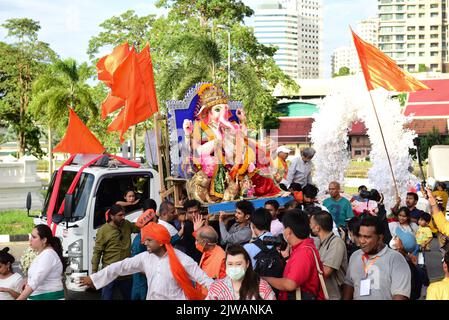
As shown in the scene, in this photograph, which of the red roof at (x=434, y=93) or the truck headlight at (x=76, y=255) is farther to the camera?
the red roof at (x=434, y=93)

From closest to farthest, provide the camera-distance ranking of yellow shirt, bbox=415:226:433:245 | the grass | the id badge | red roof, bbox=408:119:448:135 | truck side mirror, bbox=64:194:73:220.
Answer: the id badge
truck side mirror, bbox=64:194:73:220
yellow shirt, bbox=415:226:433:245
the grass
red roof, bbox=408:119:448:135

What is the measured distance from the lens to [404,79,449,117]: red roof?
224ft

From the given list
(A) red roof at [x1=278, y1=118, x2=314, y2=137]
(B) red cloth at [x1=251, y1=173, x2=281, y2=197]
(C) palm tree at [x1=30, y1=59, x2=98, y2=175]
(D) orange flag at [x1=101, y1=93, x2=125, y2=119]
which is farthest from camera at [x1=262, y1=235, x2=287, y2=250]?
(A) red roof at [x1=278, y1=118, x2=314, y2=137]

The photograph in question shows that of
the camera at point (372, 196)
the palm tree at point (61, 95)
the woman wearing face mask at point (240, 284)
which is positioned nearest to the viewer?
the woman wearing face mask at point (240, 284)

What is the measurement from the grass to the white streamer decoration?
7.77 m

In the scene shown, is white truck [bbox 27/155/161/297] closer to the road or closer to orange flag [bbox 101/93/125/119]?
the road

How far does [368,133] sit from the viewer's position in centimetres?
1638

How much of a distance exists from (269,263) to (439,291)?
1.37m

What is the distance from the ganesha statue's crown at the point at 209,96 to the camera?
1213cm

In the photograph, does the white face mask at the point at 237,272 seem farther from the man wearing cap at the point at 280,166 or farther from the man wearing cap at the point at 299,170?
the man wearing cap at the point at 299,170

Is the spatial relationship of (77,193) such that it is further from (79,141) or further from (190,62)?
(190,62)

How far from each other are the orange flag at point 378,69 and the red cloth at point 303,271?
583 cm

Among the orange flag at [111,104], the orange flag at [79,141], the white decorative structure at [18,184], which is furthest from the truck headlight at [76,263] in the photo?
the white decorative structure at [18,184]
